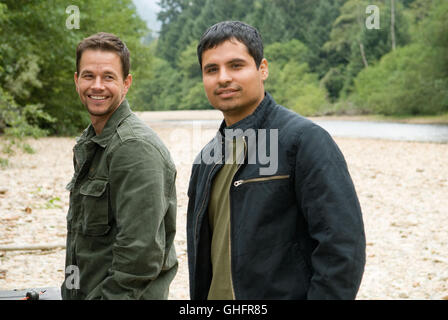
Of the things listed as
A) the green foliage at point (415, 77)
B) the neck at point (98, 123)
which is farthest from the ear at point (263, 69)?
the green foliage at point (415, 77)

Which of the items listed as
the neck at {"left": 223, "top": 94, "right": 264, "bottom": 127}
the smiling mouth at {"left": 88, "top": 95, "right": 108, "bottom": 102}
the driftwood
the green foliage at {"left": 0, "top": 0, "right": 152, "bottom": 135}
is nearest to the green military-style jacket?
the smiling mouth at {"left": 88, "top": 95, "right": 108, "bottom": 102}

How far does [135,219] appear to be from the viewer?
7.13 ft

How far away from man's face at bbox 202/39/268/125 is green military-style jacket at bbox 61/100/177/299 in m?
0.40

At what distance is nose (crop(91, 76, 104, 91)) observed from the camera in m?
2.50

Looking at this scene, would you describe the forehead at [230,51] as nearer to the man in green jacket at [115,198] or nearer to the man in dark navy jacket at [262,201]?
the man in dark navy jacket at [262,201]

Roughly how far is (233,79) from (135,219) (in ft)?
2.46

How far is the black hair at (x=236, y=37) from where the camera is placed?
7.27 ft

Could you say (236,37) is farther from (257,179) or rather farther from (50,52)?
(50,52)

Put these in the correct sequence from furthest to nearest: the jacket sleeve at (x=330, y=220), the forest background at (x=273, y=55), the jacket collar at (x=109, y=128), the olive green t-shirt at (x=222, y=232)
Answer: the forest background at (x=273, y=55)
the jacket collar at (x=109, y=128)
the olive green t-shirt at (x=222, y=232)
the jacket sleeve at (x=330, y=220)

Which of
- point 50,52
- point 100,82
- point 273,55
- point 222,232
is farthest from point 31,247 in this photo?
point 273,55

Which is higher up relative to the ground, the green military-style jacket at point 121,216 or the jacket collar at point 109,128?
the jacket collar at point 109,128

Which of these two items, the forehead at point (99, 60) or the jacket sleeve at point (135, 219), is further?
the forehead at point (99, 60)

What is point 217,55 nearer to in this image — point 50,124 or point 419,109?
point 50,124

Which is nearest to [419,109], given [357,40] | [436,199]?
[357,40]
